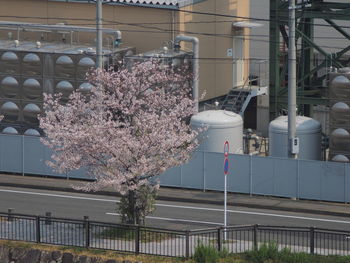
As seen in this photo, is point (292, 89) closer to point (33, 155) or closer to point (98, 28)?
point (98, 28)

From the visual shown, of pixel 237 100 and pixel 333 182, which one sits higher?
pixel 237 100

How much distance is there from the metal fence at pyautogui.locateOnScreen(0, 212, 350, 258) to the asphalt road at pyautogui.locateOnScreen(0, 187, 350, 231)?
342 cm

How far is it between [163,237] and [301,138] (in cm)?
1253

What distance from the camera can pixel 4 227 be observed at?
30922 millimetres

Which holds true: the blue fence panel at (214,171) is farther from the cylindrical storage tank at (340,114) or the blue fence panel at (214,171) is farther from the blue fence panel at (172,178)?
the cylindrical storage tank at (340,114)

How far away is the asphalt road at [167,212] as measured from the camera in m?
34.3

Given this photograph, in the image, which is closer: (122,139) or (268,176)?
(122,139)

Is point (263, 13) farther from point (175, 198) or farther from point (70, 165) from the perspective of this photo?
point (70, 165)

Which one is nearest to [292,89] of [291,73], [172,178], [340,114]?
[291,73]

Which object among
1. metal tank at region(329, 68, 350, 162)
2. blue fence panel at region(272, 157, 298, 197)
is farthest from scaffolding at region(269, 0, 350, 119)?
blue fence panel at region(272, 157, 298, 197)

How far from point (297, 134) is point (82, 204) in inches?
347

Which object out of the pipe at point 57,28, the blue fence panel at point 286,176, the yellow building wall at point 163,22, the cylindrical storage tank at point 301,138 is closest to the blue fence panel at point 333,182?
the blue fence panel at point 286,176

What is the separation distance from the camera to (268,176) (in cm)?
3878

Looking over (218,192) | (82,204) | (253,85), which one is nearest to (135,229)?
(82,204)
